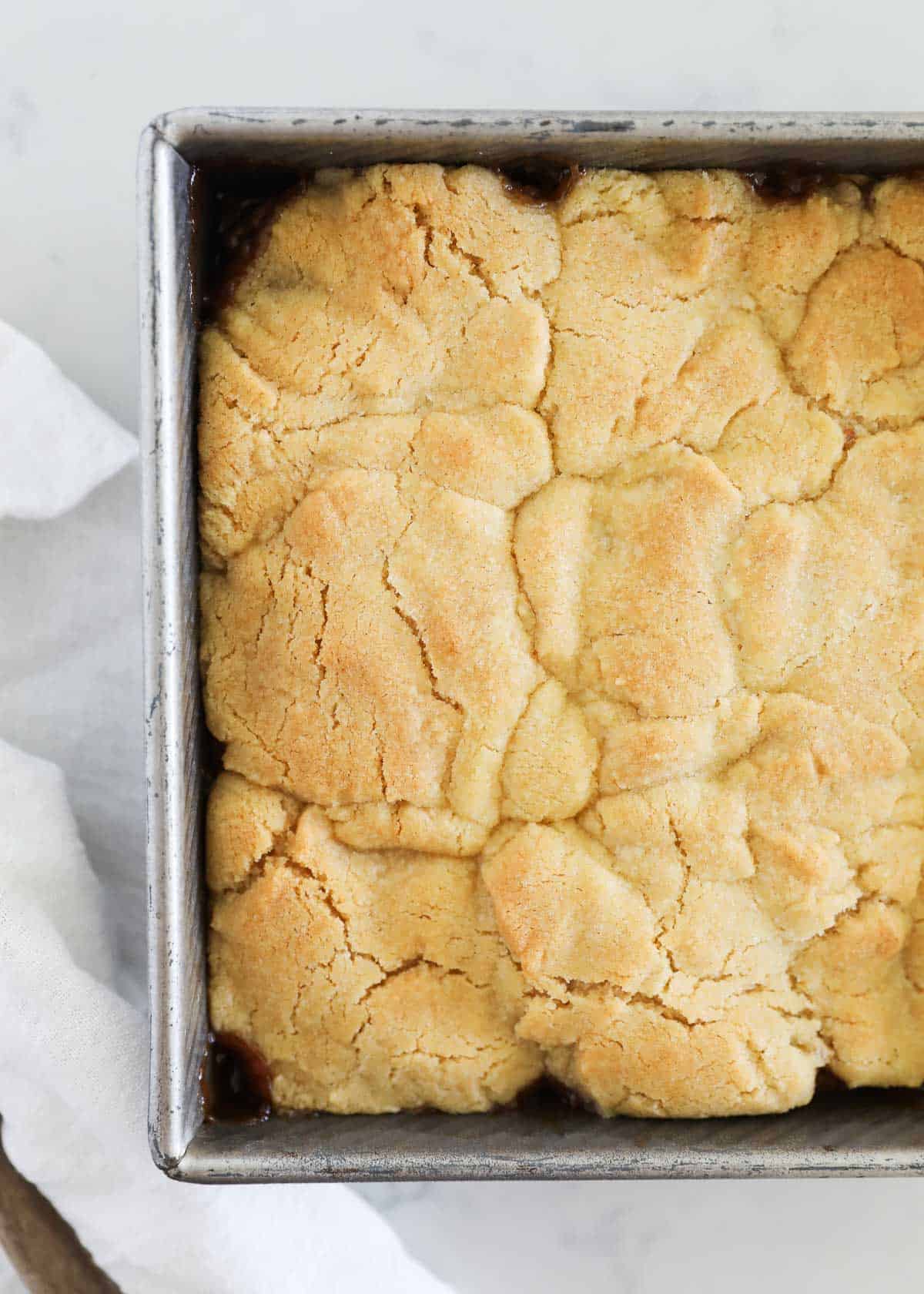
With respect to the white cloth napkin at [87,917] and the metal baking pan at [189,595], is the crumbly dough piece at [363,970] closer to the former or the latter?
the metal baking pan at [189,595]

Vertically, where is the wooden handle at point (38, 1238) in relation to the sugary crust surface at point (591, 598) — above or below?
below

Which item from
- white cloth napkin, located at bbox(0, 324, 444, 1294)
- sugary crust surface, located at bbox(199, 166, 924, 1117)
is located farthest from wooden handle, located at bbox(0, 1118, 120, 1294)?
sugary crust surface, located at bbox(199, 166, 924, 1117)

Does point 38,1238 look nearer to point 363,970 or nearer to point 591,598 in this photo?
point 363,970

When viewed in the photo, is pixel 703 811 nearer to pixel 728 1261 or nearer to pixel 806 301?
pixel 806 301

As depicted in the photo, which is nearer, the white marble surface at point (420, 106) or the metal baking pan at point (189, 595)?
the metal baking pan at point (189, 595)

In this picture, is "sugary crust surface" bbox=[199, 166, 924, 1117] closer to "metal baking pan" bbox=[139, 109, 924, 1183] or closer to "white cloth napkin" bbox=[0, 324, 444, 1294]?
"metal baking pan" bbox=[139, 109, 924, 1183]

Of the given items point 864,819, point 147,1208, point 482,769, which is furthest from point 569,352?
point 147,1208

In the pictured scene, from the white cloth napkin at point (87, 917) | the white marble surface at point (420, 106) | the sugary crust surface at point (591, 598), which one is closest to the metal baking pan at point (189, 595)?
the sugary crust surface at point (591, 598)

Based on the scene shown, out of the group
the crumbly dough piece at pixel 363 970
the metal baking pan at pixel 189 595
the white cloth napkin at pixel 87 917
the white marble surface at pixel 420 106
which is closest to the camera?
the metal baking pan at pixel 189 595
